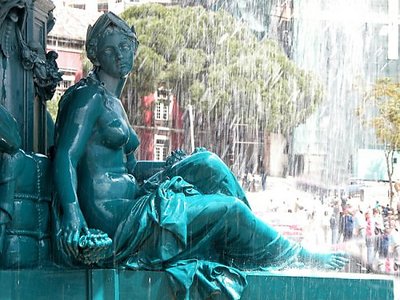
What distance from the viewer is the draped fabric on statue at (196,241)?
5.54 m

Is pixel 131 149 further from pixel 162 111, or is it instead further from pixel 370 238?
pixel 162 111

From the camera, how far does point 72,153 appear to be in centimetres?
564

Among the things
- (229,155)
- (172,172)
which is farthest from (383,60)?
(172,172)

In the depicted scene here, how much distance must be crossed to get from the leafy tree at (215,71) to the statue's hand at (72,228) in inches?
1196

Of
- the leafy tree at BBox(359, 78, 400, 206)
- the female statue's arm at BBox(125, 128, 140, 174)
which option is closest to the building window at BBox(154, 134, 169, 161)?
the leafy tree at BBox(359, 78, 400, 206)

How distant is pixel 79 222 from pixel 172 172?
0.81 metres

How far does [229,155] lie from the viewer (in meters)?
40.1

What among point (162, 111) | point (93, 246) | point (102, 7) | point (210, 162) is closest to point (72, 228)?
point (93, 246)

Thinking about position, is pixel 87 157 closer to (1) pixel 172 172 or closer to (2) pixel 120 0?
(1) pixel 172 172

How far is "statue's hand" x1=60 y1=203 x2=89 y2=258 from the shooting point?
544cm

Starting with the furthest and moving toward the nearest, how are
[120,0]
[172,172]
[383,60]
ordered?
[383,60]
[120,0]
[172,172]

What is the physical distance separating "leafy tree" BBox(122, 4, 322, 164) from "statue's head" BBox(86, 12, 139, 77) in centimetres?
2978

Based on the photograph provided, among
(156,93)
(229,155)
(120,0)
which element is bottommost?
(229,155)

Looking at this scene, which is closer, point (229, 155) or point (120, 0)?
point (229, 155)
